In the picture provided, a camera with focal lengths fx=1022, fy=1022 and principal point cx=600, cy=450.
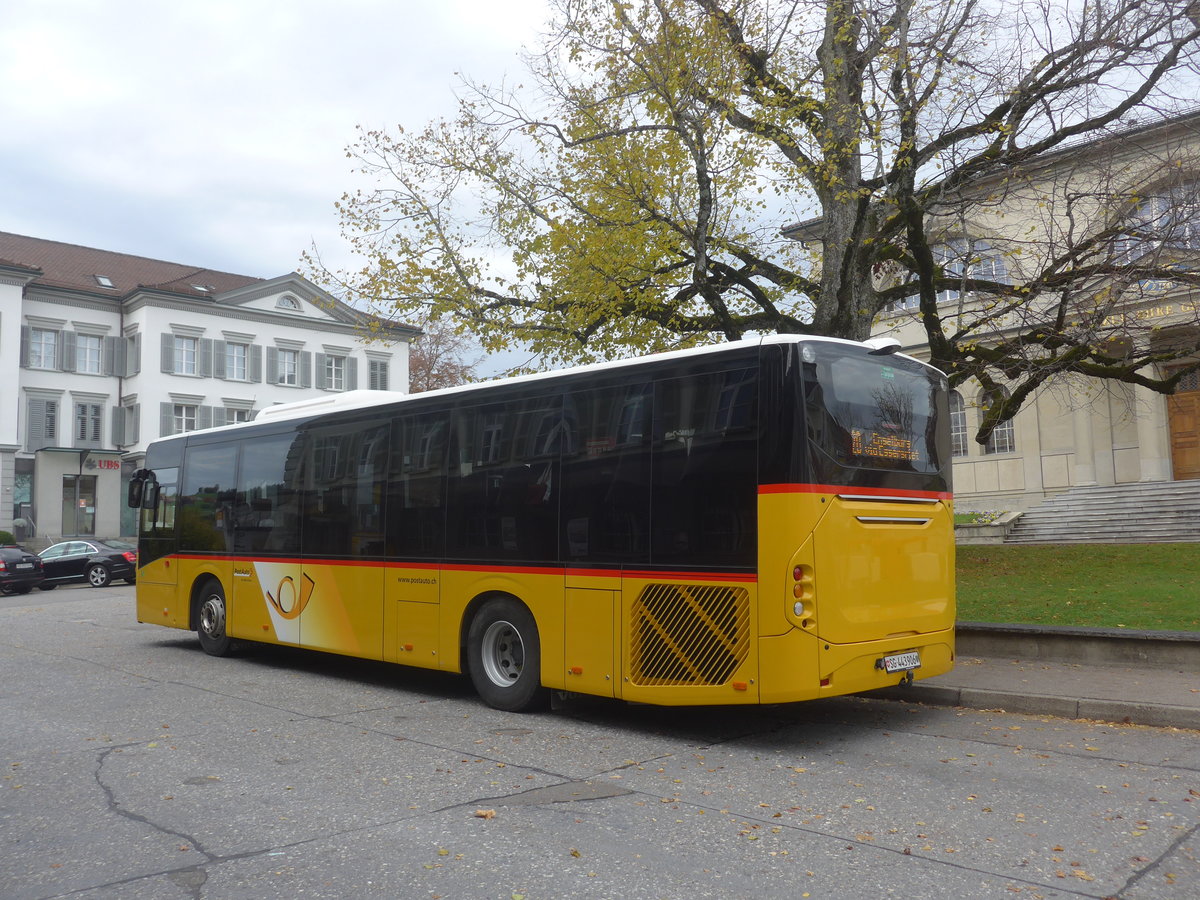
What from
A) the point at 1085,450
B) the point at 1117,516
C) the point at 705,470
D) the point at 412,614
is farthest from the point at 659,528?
the point at 1085,450

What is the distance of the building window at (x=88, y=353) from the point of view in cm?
4938

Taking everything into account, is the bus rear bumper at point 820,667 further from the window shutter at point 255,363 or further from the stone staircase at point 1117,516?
the window shutter at point 255,363

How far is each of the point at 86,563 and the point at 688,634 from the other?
2804 cm

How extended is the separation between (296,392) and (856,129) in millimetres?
45781

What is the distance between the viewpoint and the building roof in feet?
165

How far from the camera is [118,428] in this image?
164 feet

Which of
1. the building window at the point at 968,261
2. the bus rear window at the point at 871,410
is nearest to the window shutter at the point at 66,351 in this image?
the building window at the point at 968,261

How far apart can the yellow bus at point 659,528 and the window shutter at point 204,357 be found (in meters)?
44.0

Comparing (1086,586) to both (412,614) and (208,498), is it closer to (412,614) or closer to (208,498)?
(412,614)

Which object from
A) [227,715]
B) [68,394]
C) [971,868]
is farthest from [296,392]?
[971,868]

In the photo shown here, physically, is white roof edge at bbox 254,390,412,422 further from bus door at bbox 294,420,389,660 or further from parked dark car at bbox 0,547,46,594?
parked dark car at bbox 0,547,46,594

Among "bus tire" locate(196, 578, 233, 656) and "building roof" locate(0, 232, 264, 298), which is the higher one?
"building roof" locate(0, 232, 264, 298)

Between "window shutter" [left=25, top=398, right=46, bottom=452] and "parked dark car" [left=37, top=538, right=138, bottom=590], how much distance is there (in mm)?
19148

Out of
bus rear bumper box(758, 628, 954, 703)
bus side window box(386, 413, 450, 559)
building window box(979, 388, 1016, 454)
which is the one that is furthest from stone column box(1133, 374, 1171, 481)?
bus side window box(386, 413, 450, 559)
